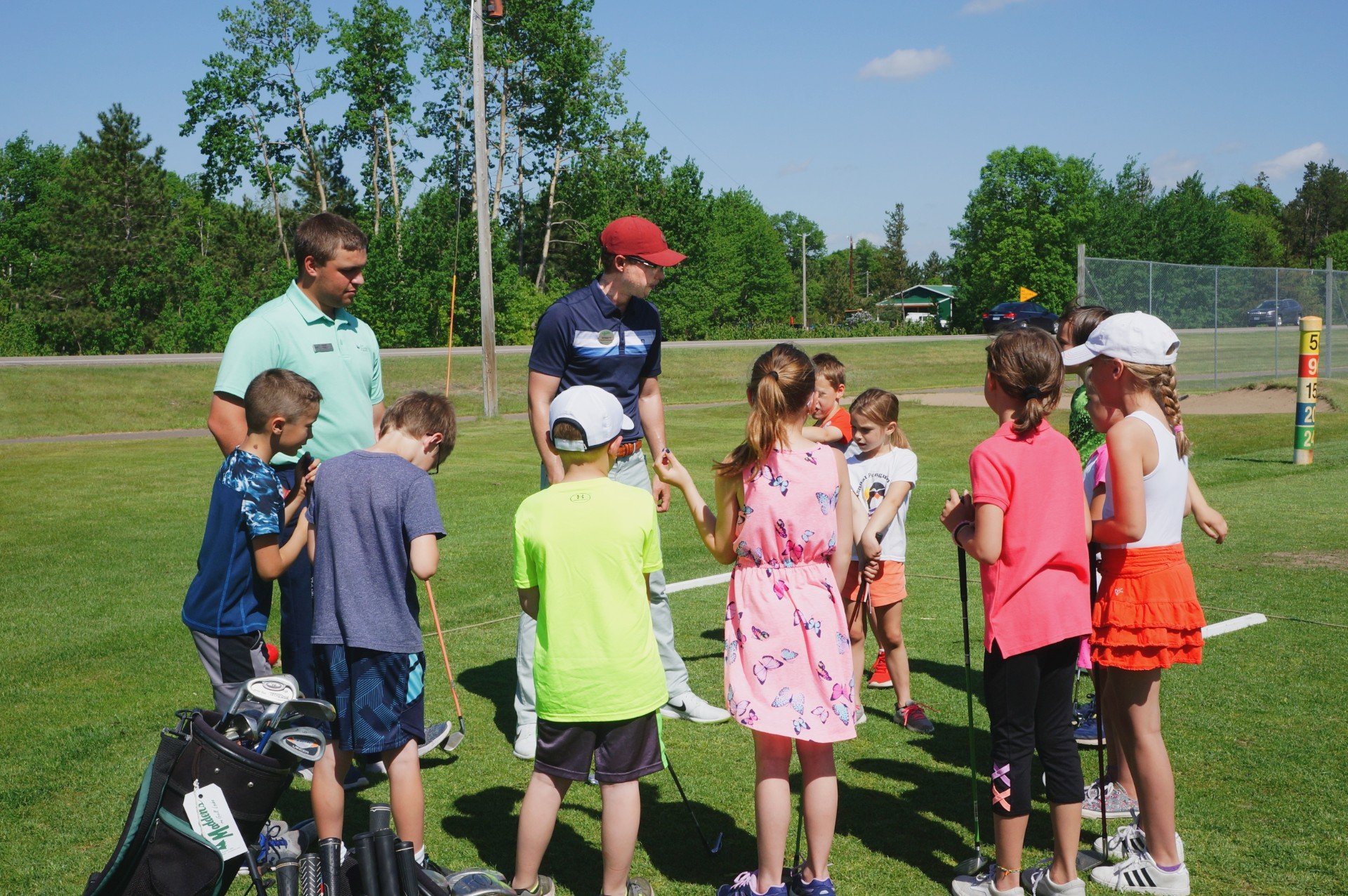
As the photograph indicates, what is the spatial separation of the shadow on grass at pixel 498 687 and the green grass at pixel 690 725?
0.02 meters

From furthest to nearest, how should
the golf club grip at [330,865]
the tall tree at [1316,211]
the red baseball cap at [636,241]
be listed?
1. the tall tree at [1316,211]
2. the red baseball cap at [636,241]
3. the golf club grip at [330,865]

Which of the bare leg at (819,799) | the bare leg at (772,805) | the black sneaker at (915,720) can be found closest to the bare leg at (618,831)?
the bare leg at (772,805)

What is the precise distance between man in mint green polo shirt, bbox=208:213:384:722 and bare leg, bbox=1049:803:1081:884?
105 inches

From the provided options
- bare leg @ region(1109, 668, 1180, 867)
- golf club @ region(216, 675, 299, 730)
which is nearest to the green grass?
bare leg @ region(1109, 668, 1180, 867)

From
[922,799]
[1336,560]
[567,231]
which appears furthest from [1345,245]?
[922,799]

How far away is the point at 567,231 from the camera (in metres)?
51.5

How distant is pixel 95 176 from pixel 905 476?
56.0 m

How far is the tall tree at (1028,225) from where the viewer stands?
75188 millimetres

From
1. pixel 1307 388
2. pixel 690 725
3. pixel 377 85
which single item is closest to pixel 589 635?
pixel 690 725

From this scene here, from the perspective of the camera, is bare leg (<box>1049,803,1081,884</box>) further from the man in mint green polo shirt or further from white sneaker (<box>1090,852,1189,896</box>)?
the man in mint green polo shirt

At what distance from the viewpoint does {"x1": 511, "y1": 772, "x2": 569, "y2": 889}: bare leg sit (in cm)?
331

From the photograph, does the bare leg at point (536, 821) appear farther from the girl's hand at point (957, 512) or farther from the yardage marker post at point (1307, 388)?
the yardage marker post at point (1307, 388)

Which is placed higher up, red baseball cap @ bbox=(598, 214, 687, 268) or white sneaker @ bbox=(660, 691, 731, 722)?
red baseball cap @ bbox=(598, 214, 687, 268)

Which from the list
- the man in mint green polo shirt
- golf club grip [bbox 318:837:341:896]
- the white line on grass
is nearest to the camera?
golf club grip [bbox 318:837:341:896]
